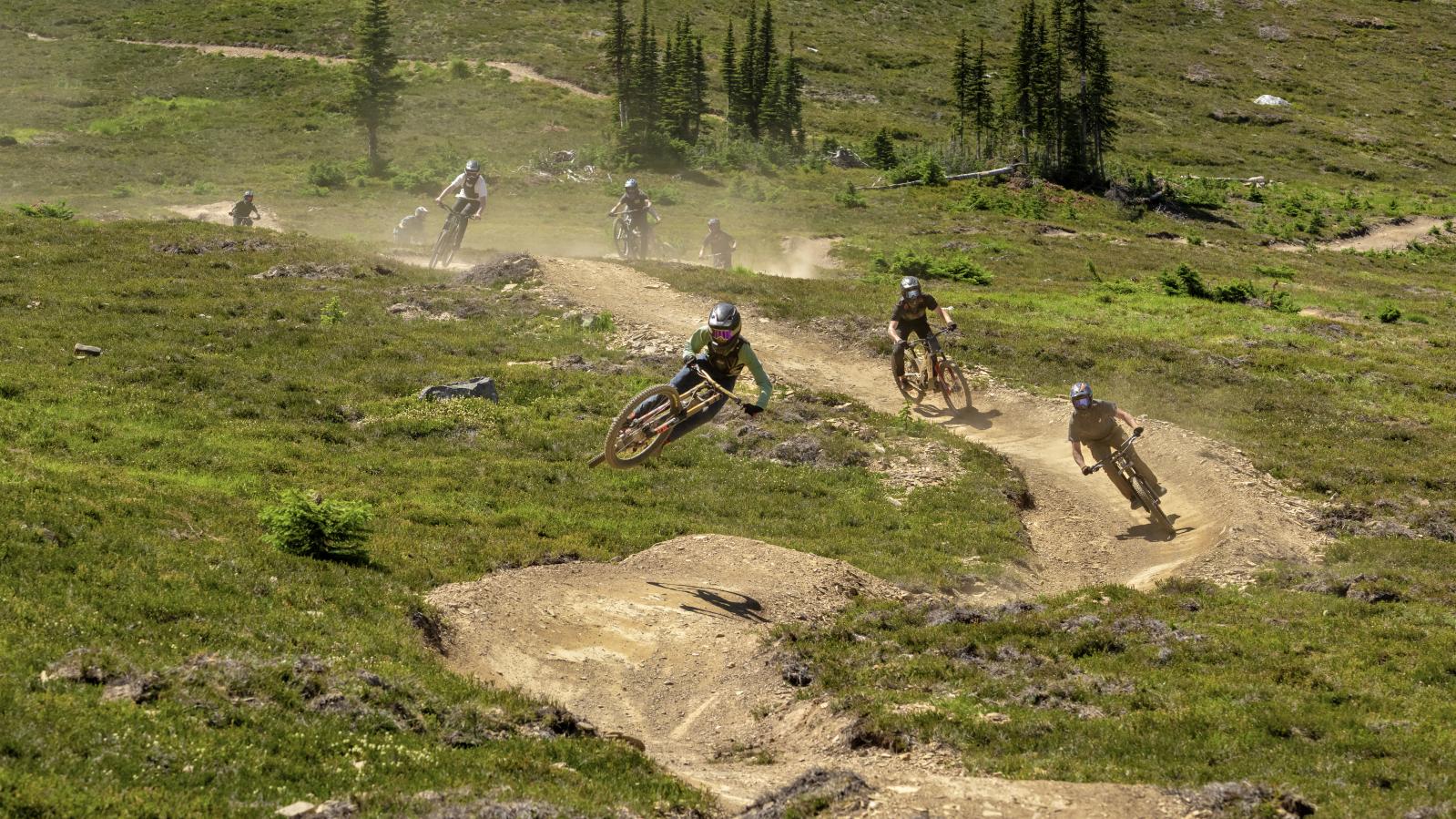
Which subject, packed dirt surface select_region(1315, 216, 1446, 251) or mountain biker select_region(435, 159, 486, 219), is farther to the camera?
packed dirt surface select_region(1315, 216, 1446, 251)

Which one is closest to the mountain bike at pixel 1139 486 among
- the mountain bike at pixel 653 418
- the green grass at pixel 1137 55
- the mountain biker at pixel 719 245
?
the mountain bike at pixel 653 418

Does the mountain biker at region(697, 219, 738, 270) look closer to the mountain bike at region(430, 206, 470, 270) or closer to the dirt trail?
the mountain bike at region(430, 206, 470, 270)

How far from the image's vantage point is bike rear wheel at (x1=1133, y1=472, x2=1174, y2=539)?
22984mm

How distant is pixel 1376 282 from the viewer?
5831cm

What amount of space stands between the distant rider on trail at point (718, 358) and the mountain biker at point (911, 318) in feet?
32.6

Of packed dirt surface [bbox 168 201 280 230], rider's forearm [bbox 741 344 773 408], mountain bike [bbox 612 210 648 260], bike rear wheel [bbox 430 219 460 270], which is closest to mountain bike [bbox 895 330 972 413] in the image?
rider's forearm [bbox 741 344 773 408]

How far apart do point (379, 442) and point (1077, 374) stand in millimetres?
18046

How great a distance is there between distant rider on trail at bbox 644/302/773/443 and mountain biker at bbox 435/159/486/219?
20.3 metres

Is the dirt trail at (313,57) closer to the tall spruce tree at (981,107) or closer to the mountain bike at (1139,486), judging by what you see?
the tall spruce tree at (981,107)

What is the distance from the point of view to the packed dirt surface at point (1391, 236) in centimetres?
7444

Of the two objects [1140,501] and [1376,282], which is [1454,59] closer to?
[1376,282]

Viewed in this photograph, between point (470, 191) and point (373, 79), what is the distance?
3906 cm

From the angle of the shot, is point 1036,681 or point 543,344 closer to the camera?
point 1036,681

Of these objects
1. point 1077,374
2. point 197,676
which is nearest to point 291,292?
point 1077,374
